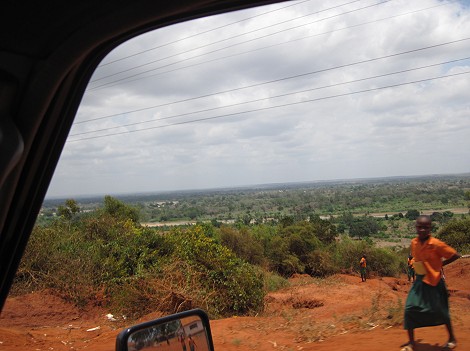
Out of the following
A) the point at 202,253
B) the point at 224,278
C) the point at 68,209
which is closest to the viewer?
the point at 224,278

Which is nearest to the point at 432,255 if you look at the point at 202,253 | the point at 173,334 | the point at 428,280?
the point at 428,280

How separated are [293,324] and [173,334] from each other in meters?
8.11

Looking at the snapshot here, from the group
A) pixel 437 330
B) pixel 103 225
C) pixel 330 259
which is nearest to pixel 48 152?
pixel 437 330

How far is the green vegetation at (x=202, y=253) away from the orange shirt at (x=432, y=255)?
3550 mm

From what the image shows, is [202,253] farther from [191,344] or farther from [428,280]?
[191,344]

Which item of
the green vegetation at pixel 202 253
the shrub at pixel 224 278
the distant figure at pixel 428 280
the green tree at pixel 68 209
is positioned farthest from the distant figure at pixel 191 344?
the green tree at pixel 68 209

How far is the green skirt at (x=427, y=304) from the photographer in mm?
5465

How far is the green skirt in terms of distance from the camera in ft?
17.9

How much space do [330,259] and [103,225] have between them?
1152 centimetres

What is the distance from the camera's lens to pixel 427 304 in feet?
18.1

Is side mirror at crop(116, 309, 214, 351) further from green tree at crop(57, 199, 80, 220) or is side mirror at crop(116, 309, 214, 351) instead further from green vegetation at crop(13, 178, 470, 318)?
green tree at crop(57, 199, 80, 220)

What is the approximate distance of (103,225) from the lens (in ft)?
63.6

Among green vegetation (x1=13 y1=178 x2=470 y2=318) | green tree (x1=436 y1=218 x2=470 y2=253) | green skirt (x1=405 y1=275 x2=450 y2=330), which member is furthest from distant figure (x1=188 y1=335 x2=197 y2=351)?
green tree (x1=436 y1=218 x2=470 y2=253)

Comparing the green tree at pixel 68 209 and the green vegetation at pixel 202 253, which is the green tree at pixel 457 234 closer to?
the green vegetation at pixel 202 253
